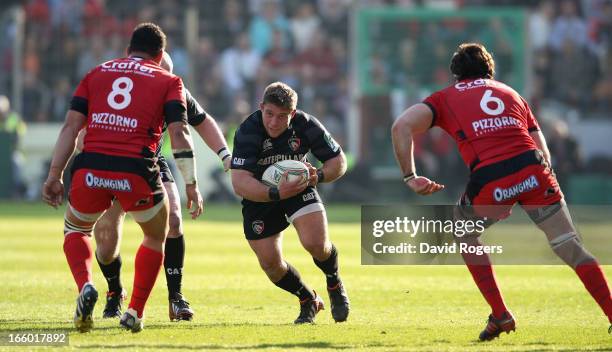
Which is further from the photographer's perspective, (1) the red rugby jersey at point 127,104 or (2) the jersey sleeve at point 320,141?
(2) the jersey sleeve at point 320,141

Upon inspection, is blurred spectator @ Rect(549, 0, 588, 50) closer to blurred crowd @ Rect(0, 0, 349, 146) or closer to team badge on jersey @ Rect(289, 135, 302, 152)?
blurred crowd @ Rect(0, 0, 349, 146)

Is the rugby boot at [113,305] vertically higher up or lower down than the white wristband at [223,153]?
lower down

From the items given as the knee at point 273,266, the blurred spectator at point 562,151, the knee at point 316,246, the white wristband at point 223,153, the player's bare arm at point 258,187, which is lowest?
the blurred spectator at point 562,151

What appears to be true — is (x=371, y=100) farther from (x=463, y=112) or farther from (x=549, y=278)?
(x=463, y=112)

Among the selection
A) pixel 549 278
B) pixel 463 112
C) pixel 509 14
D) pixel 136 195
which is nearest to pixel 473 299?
pixel 549 278

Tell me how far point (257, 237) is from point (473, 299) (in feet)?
8.92

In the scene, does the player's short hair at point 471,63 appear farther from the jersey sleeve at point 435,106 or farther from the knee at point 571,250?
the knee at point 571,250

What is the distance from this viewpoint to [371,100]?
2823 centimetres

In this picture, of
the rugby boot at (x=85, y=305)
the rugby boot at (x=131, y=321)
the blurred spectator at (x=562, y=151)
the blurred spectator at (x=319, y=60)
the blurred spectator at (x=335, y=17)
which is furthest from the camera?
the blurred spectator at (x=335, y=17)

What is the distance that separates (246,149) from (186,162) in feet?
2.98

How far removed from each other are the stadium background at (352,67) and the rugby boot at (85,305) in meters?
18.5

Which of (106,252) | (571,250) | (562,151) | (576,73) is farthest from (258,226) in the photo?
(576,73)

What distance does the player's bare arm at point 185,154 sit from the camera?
28.0 feet

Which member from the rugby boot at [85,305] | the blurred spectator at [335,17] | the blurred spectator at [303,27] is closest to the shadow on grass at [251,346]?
the rugby boot at [85,305]
